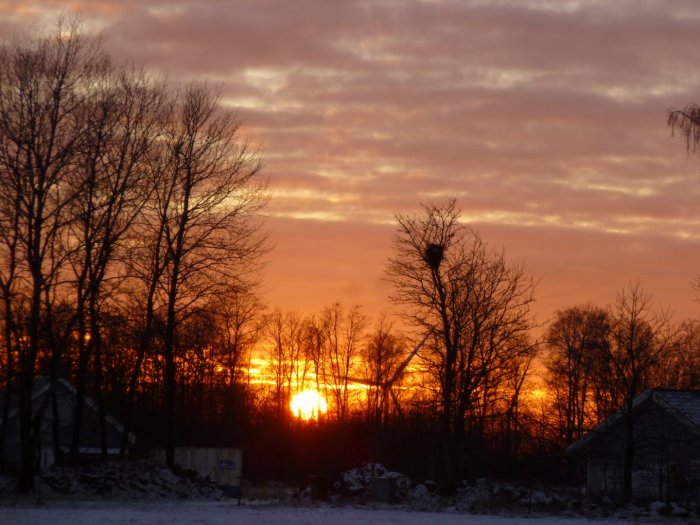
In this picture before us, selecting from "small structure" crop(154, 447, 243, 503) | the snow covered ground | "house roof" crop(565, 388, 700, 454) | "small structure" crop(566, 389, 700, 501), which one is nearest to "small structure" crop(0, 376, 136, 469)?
"small structure" crop(154, 447, 243, 503)

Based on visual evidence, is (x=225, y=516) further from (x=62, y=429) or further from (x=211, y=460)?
(x=62, y=429)

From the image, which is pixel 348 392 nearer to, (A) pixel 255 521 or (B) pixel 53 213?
(B) pixel 53 213

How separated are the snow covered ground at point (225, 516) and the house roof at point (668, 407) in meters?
11.9

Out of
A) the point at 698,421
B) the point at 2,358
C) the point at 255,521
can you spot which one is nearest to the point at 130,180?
the point at 2,358

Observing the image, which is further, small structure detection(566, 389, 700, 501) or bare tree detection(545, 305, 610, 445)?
bare tree detection(545, 305, 610, 445)

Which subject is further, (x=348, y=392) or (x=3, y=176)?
(x=348, y=392)

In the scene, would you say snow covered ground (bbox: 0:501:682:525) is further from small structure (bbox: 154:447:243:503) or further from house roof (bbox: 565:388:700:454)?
small structure (bbox: 154:447:243:503)

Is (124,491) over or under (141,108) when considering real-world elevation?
under

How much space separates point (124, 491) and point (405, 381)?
1587 inches

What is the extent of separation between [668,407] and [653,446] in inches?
167

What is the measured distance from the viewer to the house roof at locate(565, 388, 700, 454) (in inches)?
1604

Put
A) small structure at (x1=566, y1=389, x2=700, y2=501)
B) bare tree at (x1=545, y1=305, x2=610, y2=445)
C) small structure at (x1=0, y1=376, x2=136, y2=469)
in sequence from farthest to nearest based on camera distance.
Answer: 1. bare tree at (x1=545, y1=305, x2=610, y2=445)
2. small structure at (x1=0, y1=376, x2=136, y2=469)
3. small structure at (x1=566, y1=389, x2=700, y2=501)

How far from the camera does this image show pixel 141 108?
39.2 metres

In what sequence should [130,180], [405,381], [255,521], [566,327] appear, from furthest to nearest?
[566,327]
[405,381]
[130,180]
[255,521]
